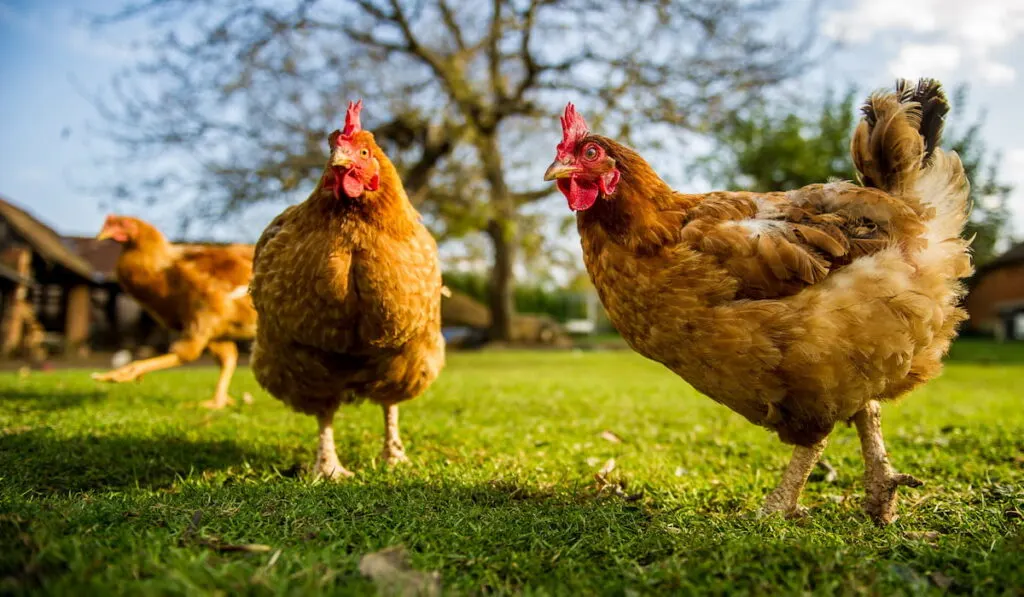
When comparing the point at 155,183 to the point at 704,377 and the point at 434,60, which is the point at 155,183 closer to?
the point at 434,60

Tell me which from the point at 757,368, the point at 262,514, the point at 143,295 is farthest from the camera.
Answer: the point at 143,295

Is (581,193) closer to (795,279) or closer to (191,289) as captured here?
(795,279)

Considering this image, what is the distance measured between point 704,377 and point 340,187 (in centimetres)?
213

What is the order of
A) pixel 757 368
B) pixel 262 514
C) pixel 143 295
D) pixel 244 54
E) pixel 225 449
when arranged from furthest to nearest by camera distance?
pixel 244 54 → pixel 143 295 → pixel 225 449 → pixel 757 368 → pixel 262 514

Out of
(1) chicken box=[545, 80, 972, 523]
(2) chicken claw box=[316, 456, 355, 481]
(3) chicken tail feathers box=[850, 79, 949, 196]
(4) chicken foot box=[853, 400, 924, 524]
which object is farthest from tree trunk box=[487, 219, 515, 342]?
(4) chicken foot box=[853, 400, 924, 524]

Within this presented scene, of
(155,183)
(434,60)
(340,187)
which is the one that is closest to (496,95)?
(434,60)

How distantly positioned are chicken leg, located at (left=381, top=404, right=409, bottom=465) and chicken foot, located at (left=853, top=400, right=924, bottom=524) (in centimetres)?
256

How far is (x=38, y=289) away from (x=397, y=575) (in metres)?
22.6

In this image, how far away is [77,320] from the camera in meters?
17.8

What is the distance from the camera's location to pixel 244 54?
558 inches

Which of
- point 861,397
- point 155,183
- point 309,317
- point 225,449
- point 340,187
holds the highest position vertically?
point 155,183

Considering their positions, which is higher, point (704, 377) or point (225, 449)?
point (704, 377)

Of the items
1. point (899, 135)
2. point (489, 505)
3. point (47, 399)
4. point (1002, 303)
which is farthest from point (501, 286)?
point (1002, 303)

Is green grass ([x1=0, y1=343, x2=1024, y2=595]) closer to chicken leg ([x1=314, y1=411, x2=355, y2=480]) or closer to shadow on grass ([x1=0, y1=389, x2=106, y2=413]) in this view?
shadow on grass ([x1=0, y1=389, x2=106, y2=413])
